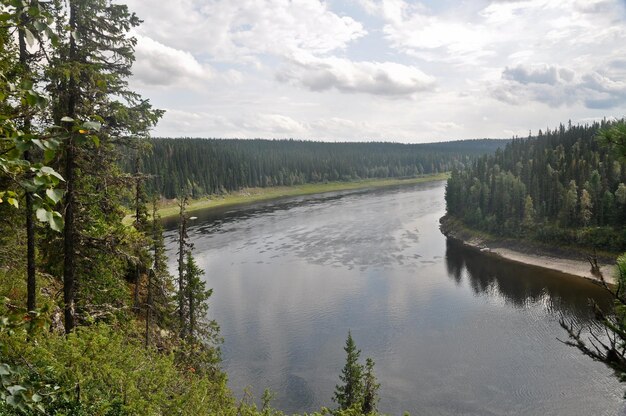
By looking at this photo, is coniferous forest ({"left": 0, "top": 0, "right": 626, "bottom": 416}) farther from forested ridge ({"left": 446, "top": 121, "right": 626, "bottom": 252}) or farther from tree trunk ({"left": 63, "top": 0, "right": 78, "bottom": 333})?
forested ridge ({"left": 446, "top": 121, "right": 626, "bottom": 252})

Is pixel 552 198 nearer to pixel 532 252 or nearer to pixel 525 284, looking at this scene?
pixel 532 252

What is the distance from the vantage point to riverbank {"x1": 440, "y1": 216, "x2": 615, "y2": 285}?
78562mm

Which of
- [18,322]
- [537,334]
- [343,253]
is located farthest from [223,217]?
[18,322]

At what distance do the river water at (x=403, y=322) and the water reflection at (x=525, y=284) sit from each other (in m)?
0.30

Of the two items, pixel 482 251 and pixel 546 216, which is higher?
pixel 546 216

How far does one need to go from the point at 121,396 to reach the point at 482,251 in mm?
91979

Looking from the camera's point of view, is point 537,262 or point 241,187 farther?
point 241,187

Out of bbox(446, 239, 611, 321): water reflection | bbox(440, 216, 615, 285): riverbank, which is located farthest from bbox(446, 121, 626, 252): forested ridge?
bbox(446, 239, 611, 321): water reflection

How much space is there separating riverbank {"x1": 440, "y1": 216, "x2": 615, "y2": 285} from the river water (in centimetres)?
425

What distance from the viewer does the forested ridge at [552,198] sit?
8988 centimetres

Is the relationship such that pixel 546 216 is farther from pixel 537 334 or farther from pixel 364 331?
pixel 364 331

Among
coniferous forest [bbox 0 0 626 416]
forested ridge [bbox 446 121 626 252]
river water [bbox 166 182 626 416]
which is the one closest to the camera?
coniferous forest [bbox 0 0 626 416]

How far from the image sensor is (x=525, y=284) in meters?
71.5

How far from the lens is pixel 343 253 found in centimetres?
8681
